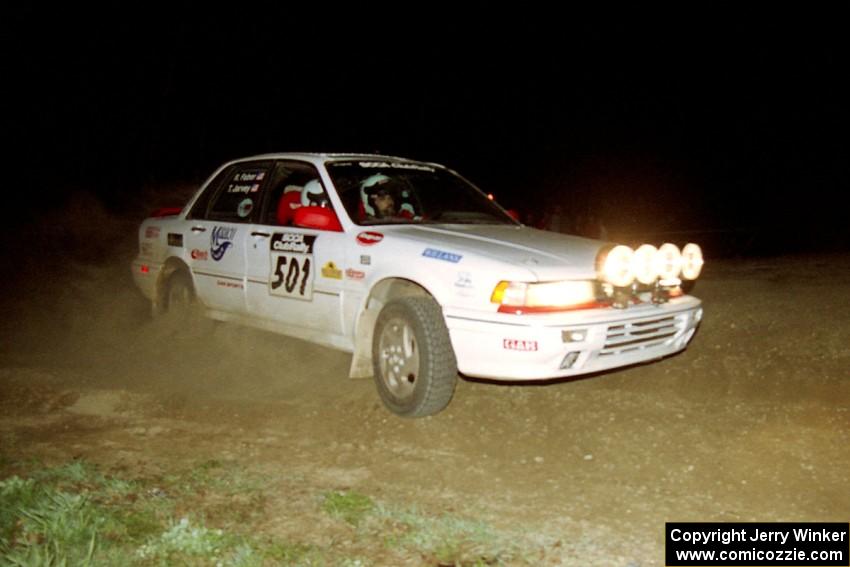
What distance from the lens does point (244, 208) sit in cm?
592

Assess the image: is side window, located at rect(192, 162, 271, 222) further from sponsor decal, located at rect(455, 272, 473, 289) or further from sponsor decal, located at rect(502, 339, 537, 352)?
sponsor decal, located at rect(502, 339, 537, 352)

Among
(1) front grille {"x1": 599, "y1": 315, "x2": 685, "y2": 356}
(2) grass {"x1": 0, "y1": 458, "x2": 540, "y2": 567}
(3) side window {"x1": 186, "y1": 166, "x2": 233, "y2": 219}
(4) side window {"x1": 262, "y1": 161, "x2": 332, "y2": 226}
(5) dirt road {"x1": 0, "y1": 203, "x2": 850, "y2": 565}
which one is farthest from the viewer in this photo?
(3) side window {"x1": 186, "y1": 166, "x2": 233, "y2": 219}

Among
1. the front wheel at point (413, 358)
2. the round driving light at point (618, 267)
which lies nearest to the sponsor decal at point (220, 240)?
the front wheel at point (413, 358)

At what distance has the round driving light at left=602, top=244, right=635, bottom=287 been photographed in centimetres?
420

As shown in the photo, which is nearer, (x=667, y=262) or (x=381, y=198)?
(x=667, y=262)

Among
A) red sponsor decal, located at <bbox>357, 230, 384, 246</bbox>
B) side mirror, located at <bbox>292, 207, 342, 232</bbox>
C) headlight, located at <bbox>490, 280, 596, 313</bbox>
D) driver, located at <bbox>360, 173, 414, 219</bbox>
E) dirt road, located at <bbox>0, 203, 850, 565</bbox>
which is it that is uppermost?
driver, located at <bbox>360, 173, 414, 219</bbox>

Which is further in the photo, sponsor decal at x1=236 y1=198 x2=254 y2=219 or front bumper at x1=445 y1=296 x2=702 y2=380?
sponsor decal at x1=236 y1=198 x2=254 y2=219

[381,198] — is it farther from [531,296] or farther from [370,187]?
[531,296]

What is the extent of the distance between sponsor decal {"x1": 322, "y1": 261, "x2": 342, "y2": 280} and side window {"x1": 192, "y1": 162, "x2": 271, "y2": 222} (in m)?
1.00

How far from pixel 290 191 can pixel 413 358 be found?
1880 millimetres

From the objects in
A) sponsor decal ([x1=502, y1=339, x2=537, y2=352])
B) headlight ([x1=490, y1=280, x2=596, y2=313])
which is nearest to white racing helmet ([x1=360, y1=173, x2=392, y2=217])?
headlight ([x1=490, y1=280, x2=596, y2=313])

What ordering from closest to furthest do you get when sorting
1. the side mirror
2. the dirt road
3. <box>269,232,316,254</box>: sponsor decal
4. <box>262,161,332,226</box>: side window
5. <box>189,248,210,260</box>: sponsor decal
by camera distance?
the dirt road → the side mirror → <box>269,232,316,254</box>: sponsor decal → <box>262,161,332,226</box>: side window → <box>189,248,210,260</box>: sponsor decal

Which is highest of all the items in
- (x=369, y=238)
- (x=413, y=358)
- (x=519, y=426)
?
(x=369, y=238)

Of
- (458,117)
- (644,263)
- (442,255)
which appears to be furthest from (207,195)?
(458,117)
